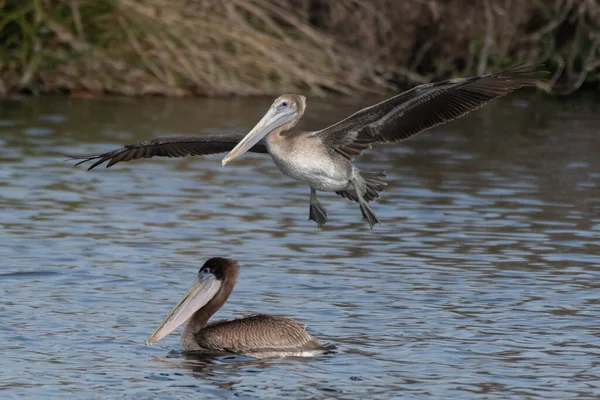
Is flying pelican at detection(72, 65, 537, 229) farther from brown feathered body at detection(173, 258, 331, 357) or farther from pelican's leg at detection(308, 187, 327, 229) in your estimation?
brown feathered body at detection(173, 258, 331, 357)

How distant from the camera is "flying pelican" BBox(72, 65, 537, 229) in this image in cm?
812

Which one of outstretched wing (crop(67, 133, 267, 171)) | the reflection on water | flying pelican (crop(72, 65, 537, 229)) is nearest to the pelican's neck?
the reflection on water

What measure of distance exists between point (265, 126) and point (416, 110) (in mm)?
983

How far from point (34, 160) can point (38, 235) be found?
381 cm

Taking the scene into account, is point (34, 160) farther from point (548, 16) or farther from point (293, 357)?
point (548, 16)

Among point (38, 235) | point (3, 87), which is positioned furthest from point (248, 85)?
point (38, 235)

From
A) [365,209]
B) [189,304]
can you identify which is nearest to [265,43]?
[365,209]

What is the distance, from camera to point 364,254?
10.2 m

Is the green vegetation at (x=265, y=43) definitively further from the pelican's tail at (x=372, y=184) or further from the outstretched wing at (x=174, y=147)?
the pelican's tail at (x=372, y=184)

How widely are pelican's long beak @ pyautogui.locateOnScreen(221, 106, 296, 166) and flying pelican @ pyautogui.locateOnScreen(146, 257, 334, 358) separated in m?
0.89

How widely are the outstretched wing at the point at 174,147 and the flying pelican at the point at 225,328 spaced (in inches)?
47.5

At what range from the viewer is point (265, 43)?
779 inches

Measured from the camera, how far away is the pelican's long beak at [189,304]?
293 inches

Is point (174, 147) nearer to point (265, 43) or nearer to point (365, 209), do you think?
point (365, 209)
